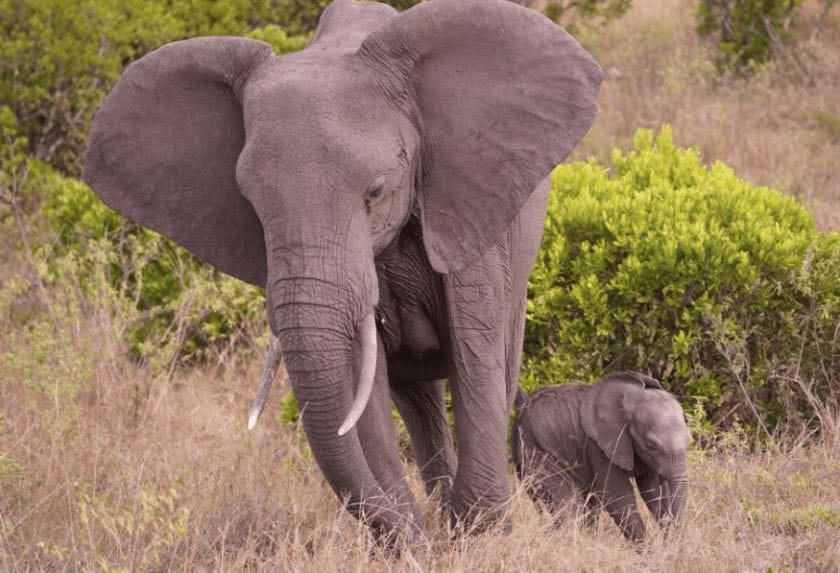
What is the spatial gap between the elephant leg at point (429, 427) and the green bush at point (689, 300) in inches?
50.2

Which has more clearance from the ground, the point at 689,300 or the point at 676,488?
the point at 676,488

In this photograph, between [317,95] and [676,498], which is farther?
[676,498]

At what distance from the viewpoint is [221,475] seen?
6.07 m

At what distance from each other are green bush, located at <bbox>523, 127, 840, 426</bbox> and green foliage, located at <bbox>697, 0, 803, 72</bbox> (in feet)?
24.0

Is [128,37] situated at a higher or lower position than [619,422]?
lower

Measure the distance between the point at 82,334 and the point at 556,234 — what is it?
295cm

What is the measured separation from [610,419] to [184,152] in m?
2.05

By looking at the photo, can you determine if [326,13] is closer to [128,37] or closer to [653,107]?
[128,37]

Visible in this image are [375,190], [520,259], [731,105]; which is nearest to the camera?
[375,190]

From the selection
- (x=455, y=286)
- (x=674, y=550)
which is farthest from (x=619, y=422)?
(x=455, y=286)

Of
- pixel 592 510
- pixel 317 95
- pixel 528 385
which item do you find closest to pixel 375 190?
pixel 317 95

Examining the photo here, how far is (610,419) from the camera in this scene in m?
5.80

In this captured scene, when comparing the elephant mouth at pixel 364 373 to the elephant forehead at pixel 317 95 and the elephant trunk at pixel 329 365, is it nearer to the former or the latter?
the elephant trunk at pixel 329 365

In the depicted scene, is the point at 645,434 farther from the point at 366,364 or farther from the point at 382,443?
the point at 366,364
